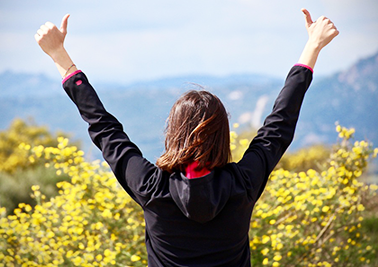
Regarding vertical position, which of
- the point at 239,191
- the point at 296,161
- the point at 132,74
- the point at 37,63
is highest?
the point at 132,74

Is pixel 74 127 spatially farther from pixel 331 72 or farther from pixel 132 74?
pixel 331 72

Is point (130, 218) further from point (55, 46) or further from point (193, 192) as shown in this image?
point (193, 192)

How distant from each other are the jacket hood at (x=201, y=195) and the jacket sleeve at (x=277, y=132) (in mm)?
95

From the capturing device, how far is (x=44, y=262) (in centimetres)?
261

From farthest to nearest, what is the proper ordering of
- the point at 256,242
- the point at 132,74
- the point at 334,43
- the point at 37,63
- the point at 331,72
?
the point at 132,74 < the point at 37,63 < the point at 331,72 < the point at 334,43 < the point at 256,242

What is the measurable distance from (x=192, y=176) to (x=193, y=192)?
0.07m

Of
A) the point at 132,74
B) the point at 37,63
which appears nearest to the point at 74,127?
the point at 37,63

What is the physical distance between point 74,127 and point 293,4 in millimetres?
5241

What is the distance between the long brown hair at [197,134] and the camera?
1.03m

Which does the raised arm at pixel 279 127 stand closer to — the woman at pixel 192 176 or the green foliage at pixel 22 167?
the woman at pixel 192 176

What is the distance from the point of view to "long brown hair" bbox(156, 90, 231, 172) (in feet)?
3.38

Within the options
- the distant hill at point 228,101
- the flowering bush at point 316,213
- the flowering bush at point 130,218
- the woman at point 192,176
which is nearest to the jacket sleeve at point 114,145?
the woman at point 192,176

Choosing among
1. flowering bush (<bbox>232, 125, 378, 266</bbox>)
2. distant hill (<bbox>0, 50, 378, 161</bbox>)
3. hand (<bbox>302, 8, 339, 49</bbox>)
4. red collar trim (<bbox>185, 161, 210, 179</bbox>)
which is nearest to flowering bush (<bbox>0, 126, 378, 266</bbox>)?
flowering bush (<bbox>232, 125, 378, 266</bbox>)

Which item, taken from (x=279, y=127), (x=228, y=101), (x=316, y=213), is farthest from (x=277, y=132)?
(x=228, y=101)
